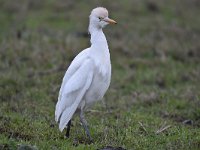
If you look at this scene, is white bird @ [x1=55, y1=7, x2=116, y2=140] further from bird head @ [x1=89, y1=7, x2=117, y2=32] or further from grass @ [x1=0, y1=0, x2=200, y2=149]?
grass @ [x1=0, y1=0, x2=200, y2=149]

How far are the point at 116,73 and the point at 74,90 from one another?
206 inches

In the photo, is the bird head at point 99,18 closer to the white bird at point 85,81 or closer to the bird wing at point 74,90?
the white bird at point 85,81

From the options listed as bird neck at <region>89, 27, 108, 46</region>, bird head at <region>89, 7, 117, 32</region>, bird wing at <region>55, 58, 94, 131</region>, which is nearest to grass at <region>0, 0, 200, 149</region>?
bird wing at <region>55, 58, 94, 131</region>

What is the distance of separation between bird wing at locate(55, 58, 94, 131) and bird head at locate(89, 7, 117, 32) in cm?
57

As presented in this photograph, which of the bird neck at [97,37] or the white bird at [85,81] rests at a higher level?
the bird neck at [97,37]

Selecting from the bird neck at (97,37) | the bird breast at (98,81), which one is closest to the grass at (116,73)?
the bird breast at (98,81)

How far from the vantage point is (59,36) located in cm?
1530

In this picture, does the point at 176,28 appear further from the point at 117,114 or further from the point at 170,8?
the point at 117,114

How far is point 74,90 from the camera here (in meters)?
7.65

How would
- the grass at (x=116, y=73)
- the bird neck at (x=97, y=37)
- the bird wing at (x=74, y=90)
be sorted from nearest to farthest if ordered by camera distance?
the bird wing at (x=74, y=90) → the bird neck at (x=97, y=37) → the grass at (x=116, y=73)

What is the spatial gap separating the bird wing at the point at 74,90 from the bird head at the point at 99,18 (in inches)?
22.6

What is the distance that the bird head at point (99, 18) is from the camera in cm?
792

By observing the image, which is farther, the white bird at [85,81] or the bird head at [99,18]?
the bird head at [99,18]

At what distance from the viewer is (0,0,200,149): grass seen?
7.96 meters
